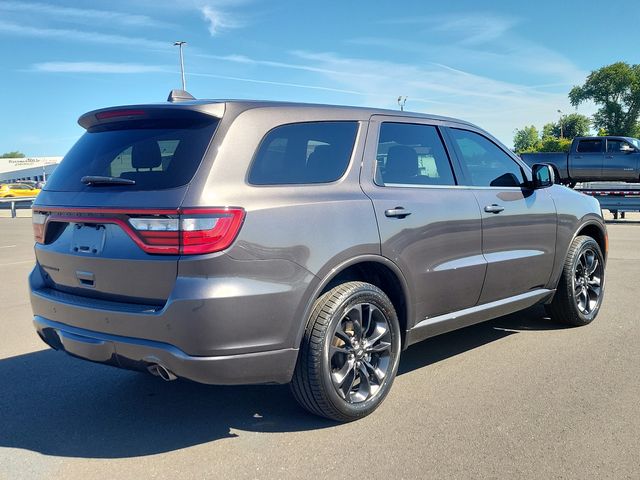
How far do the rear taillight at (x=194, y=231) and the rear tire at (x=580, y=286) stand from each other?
3572mm

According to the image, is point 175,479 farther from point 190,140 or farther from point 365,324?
point 190,140

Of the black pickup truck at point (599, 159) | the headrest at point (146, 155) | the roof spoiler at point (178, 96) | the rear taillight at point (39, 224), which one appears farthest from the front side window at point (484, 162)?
the black pickup truck at point (599, 159)

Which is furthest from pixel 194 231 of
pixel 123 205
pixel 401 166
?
pixel 401 166

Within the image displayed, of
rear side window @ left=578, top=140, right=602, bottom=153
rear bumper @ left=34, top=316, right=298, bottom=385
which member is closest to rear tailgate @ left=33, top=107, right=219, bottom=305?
rear bumper @ left=34, top=316, right=298, bottom=385

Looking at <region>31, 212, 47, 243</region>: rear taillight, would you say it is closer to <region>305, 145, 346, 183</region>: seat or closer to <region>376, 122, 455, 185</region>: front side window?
<region>305, 145, 346, 183</region>: seat

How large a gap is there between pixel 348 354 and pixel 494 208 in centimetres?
179

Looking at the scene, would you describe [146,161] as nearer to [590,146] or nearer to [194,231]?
[194,231]

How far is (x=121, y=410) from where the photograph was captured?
3787 mm

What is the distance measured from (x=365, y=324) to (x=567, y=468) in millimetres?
1334

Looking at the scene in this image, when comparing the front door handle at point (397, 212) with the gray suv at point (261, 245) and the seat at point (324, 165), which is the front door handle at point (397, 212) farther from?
the seat at point (324, 165)

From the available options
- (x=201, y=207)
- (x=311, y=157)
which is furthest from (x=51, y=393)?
(x=311, y=157)

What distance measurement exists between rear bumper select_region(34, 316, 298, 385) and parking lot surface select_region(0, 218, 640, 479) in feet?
1.48

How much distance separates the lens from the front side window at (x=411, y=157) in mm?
3912

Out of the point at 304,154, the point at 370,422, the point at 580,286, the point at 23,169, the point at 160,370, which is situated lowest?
the point at 370,422
